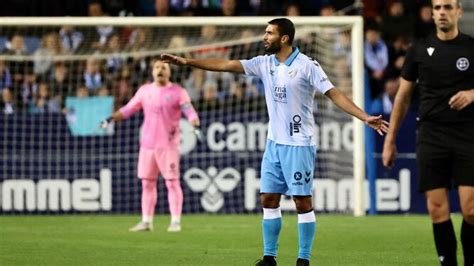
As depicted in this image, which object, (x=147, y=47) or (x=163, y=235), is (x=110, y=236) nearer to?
(x=163, y=235)

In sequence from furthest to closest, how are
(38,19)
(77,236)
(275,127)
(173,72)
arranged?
1. (173,72)
2. (38,19)
3. (77,236)
4. (275,127)

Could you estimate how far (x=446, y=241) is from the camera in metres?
9.69

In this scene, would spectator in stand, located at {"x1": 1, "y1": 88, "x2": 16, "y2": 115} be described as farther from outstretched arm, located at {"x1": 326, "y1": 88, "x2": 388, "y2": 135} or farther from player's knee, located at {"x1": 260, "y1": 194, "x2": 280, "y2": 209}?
outstretched arm, located at {"x1": 326, "y1": 88, "x2": 388, "y2": 135}

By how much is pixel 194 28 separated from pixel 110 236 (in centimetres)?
728

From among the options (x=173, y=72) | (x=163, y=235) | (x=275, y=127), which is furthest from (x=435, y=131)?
(x=173, y=72)

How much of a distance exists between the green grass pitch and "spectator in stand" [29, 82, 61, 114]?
6.19 ft

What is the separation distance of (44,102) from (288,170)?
33.6 feet

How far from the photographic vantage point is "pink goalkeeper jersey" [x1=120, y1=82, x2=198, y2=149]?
661 inches

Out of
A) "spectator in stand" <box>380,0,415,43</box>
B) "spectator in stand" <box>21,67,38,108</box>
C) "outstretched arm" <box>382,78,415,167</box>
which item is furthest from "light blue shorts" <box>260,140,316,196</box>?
"spectator in stand" <box>380,0,415,43</box>

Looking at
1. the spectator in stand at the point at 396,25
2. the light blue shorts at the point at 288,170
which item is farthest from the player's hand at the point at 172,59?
the spectator in stand at the point at 396,25

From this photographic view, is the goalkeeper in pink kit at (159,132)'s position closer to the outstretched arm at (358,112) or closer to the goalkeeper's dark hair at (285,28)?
the goalkeeper's dark hair at (285,28)

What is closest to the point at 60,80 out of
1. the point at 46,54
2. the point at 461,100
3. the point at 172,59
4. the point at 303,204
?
the point at 46,54

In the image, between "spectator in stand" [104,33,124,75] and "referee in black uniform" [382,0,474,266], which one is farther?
"spectator in stand" [104,33,124,75]

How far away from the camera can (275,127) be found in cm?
1124
